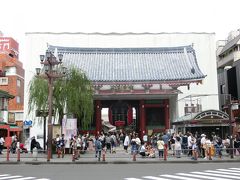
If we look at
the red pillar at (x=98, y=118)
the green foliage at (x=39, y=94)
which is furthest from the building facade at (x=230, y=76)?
the green foliage at (x=39, y=94)

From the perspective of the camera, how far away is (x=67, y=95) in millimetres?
29203

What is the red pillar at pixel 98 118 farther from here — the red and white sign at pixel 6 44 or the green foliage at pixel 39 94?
the red and white sign at pixel 6 44

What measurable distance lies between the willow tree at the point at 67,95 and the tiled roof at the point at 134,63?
5578mm

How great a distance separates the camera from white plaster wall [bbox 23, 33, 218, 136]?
4222cm

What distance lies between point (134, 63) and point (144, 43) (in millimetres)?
5067

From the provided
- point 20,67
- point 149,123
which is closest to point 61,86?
point 149,123

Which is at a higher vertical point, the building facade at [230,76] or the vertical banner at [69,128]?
the building facade at [230,76]

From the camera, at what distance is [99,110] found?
37156mm

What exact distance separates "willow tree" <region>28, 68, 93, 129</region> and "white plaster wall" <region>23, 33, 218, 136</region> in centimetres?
1265

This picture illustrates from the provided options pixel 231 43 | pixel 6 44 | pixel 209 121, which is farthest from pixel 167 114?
pixel 6 44

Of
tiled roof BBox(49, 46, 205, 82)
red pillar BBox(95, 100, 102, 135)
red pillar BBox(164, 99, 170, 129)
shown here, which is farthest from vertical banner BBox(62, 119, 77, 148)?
red pillar BBox(164, 99, 170, 129)

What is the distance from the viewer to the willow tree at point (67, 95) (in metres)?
29.2

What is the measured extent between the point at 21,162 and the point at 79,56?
21.3 meters

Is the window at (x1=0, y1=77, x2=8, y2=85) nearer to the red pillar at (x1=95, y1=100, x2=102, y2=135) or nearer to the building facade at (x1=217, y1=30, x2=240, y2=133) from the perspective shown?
the red pillar at (x1=95, y1=100, x2=102, y2=135)
